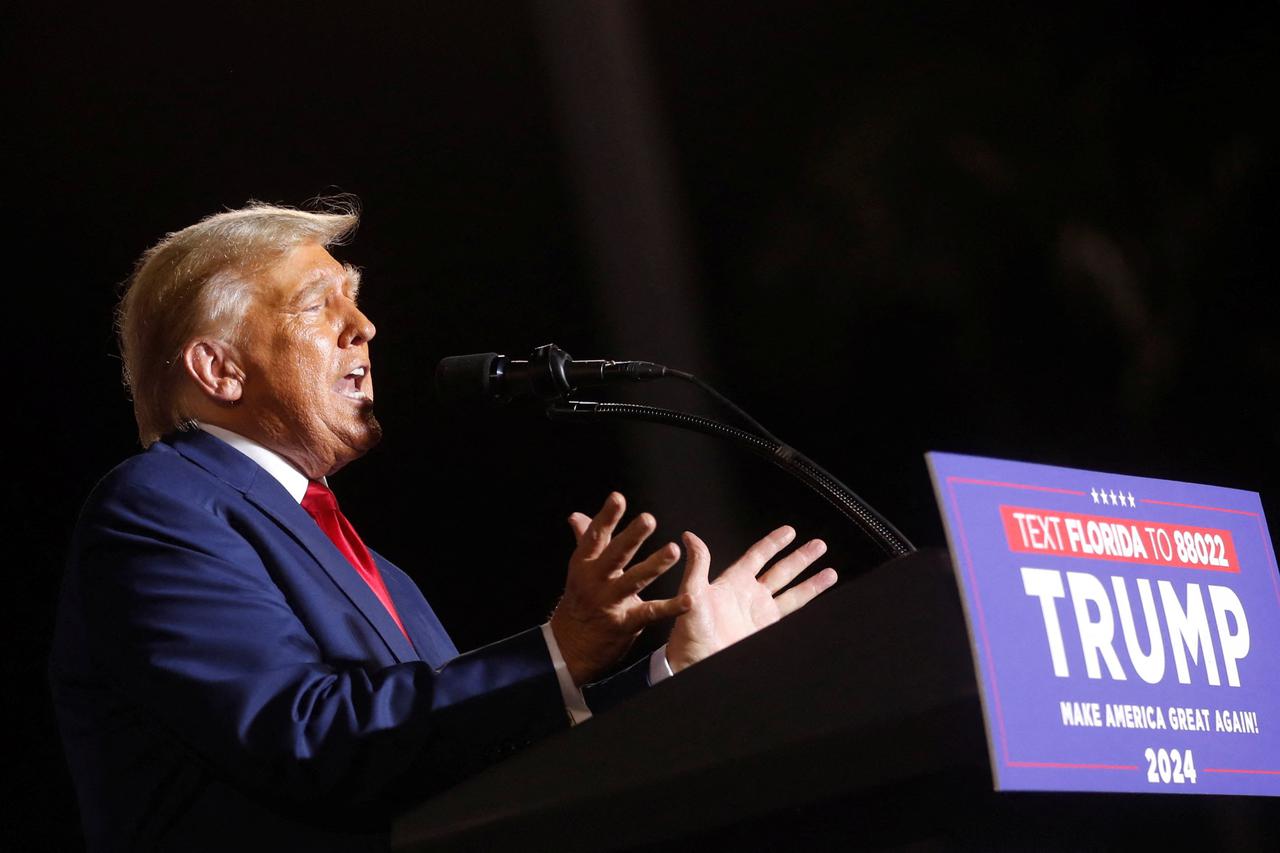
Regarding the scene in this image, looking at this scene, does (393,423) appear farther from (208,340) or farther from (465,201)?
(208,340)

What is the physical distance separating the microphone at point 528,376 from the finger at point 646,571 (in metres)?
0.42

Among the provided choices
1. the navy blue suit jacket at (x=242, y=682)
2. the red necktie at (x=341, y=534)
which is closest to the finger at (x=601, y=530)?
the navy blue suit jacket at (x=242, y=682)

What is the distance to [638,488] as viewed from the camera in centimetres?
296

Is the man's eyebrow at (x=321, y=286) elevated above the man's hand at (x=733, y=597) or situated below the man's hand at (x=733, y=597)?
above

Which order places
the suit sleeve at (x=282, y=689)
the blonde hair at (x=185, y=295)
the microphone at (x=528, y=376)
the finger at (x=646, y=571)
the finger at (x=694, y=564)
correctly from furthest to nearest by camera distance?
the blonde hair at (x=185, y=295)
the microphone at (x=528, y=376)
the finger at (x=694, y=564)
the suit sleeve at (x=282, y=689)
the finger at (x=646, y=571)

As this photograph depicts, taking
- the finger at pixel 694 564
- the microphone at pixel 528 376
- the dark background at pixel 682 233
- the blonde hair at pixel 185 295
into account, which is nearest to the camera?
the finger at pixel 694 564

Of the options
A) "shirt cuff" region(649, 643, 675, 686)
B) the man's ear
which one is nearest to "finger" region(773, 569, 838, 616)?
"shirt cuff" region(649, 643, 675, 686)

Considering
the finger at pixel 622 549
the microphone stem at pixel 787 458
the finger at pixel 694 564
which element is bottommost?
the finger at pixel 622 549

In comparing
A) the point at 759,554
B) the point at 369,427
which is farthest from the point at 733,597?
the point at 369,427

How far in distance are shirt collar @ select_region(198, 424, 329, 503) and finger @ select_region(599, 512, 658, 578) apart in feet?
2.43

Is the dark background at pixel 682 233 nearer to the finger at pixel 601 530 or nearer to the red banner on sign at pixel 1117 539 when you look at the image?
the red banner on sign at pixel 1117 539

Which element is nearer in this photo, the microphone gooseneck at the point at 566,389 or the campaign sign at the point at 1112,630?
the campaign sign at the point at 1112,630

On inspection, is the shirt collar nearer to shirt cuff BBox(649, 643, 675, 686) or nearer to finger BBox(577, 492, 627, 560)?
shirt cuff BBox(649, 643, 675, 686)

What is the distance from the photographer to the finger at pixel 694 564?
4.17 feet
